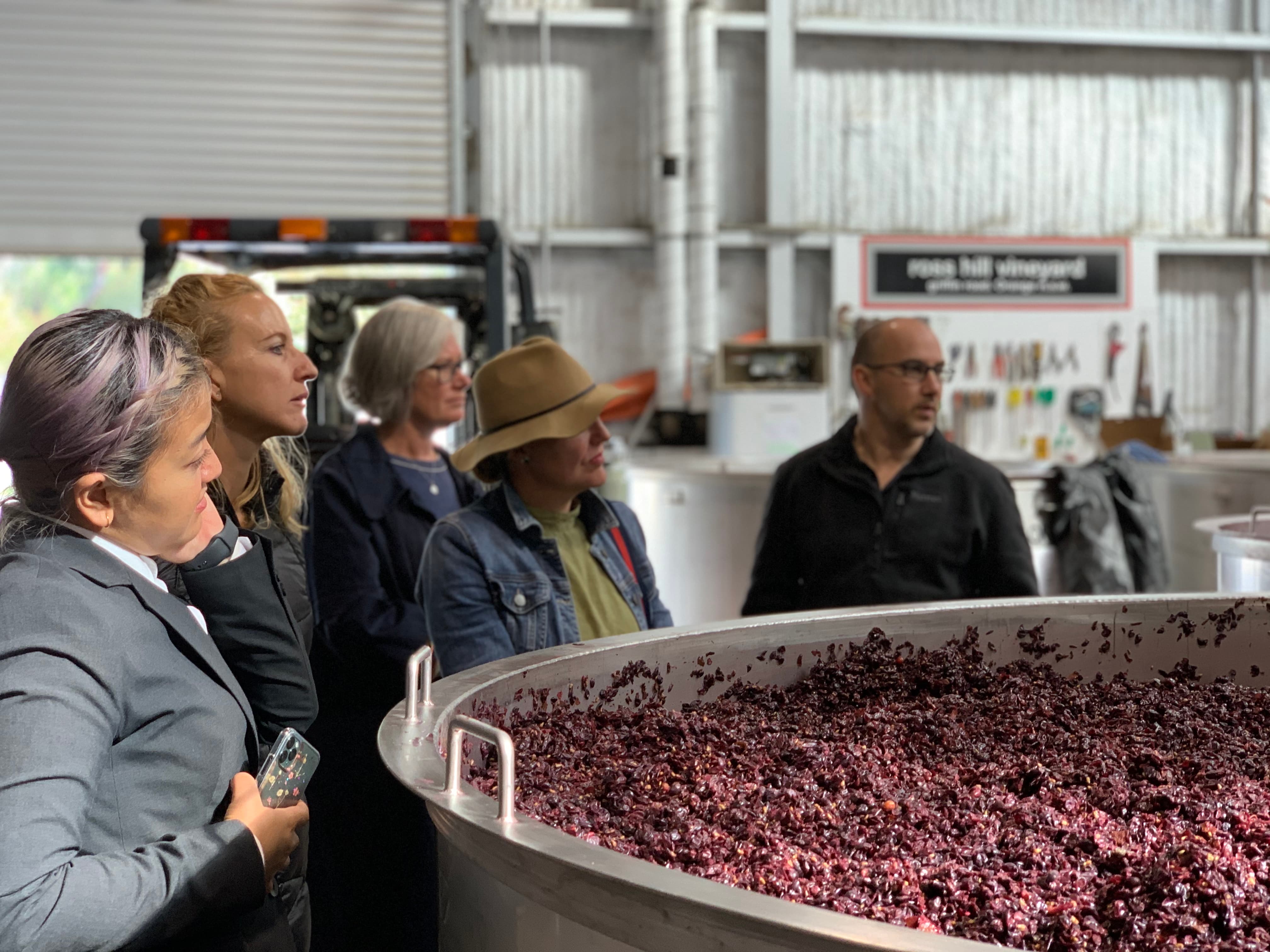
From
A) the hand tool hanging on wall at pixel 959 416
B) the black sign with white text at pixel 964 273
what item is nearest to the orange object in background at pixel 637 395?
the black sign with white text at pixel 964 273

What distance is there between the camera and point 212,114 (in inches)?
245

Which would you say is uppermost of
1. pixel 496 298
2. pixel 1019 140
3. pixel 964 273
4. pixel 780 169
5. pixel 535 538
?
pixel 1019 140

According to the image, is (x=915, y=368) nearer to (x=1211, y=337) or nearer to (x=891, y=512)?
(x=891, y=512)

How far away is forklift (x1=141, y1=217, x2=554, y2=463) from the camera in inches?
164

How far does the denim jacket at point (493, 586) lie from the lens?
1.98 metres

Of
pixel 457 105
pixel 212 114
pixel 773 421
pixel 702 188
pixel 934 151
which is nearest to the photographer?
pixel 457 105

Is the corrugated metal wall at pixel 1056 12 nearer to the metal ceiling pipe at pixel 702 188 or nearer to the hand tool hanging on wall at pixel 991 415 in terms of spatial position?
the metal ceiling pipe at pixel 702 188

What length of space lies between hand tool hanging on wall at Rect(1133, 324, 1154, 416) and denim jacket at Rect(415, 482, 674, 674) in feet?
24.6

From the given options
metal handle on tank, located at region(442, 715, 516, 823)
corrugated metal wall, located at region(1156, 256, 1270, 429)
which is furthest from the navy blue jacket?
corrugated metal wall, located at region(1156, 256, 1270, 429)

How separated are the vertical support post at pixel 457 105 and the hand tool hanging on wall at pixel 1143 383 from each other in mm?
5181

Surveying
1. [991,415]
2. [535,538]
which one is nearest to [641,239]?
[991,415]

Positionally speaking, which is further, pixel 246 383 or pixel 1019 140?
pixel 1019 140

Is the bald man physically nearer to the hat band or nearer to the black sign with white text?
the hat band

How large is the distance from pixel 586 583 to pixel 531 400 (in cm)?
33
